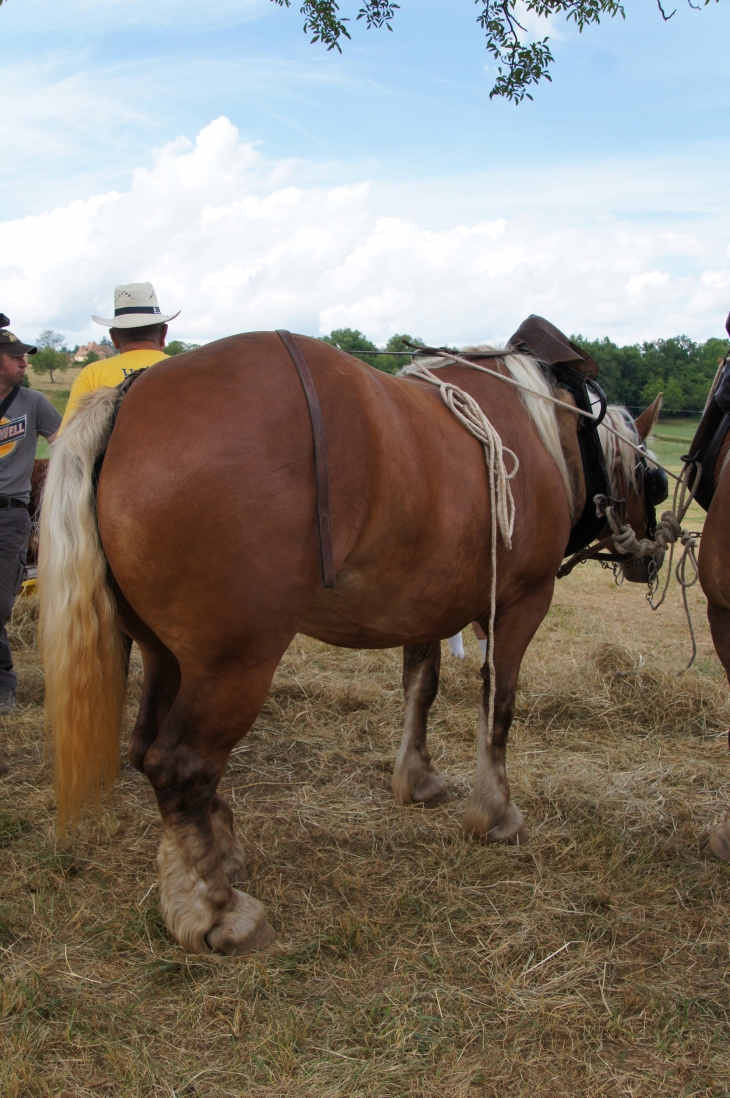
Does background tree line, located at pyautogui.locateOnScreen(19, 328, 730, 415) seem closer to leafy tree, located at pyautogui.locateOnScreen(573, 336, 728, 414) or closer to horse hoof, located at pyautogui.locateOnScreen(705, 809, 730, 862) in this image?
leafy tree, located at pyautogui.locateOnScreen(573, 336, 728, 414)

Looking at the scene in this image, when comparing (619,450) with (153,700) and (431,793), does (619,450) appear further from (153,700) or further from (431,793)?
(153,700)

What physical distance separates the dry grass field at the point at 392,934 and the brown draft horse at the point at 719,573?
4.5 inches

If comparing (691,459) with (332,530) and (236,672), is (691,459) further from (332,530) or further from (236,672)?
(236,672)

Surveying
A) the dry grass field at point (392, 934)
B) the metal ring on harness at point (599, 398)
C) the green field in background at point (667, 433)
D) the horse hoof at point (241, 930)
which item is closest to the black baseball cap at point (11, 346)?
the green field in background at point (667, 433)

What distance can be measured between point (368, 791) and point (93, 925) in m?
1.42

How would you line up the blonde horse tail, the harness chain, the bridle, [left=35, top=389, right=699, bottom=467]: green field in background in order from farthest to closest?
[left=35, top=389, right=699, bottom=467]: green field in background → the bridle → the harness chain → the blonde horse tail

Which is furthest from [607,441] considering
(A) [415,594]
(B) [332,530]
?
(B) [332,530]

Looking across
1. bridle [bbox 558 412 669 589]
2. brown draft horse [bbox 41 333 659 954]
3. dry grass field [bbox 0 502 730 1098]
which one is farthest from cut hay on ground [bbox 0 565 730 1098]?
bridle [bbox 558 412 669 589]

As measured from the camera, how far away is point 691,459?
10.5ft

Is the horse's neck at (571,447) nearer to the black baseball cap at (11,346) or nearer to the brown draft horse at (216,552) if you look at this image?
the brown draft horse at (216,552)

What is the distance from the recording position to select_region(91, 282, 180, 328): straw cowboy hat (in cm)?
359

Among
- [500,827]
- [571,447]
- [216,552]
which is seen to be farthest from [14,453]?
[500,827]

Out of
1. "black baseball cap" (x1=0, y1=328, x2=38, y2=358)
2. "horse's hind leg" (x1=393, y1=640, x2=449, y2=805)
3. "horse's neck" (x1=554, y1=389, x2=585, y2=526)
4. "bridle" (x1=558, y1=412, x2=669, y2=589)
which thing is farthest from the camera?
"black baseball cap" (x1=0, y1=328, x2=38, y2=358)

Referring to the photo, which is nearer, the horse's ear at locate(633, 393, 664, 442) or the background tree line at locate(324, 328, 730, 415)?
the horse's ear at locate(633, 393, 664, 442)
